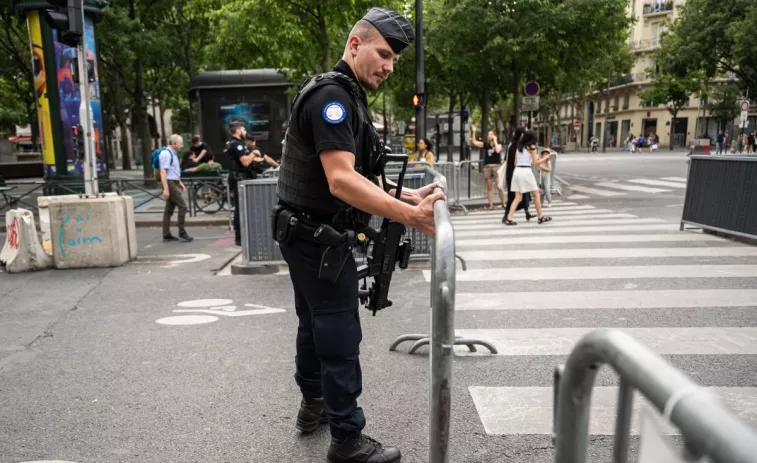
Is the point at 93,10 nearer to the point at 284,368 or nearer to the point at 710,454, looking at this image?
the point at 284,368

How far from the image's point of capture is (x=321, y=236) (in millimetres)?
2539

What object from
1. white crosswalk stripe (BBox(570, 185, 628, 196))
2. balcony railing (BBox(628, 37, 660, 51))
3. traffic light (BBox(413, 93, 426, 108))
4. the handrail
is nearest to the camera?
the handrail

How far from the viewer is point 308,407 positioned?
117 inches

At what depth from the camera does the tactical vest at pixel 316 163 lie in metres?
2.49

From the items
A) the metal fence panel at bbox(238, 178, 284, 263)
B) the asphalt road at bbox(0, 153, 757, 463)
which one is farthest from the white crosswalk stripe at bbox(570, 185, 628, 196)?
the metal fence panel at bbox(238, 178, 284, 263)

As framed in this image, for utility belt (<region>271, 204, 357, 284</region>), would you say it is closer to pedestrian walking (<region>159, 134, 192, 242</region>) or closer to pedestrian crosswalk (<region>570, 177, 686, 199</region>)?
pedestrian walking (<region>159, 134, 192, 242</region>)

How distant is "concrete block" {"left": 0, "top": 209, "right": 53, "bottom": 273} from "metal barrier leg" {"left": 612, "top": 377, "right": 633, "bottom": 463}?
7766 mm

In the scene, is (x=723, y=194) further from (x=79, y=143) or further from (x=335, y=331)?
(x=79, y=143)

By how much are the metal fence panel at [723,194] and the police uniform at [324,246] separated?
22.2ft

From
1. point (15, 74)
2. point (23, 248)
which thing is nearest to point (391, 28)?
point (23, 248)

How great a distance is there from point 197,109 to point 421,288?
14.1 m

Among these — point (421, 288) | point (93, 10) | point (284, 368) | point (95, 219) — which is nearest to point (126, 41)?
point (93, 10)

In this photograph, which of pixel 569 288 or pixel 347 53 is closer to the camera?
pixel 347 53

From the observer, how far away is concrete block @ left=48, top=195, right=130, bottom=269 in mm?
7242
